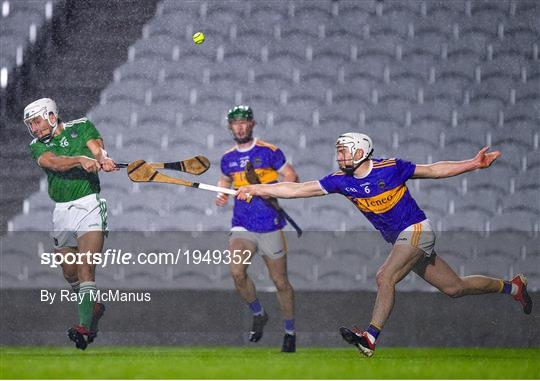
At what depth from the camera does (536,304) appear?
31.8 feet

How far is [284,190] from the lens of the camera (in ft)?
26.4

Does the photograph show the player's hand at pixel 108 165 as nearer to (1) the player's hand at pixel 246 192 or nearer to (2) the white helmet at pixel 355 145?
(1) the player's hand at pixel 246 192

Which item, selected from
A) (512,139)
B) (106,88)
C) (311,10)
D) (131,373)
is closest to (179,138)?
(106,88)

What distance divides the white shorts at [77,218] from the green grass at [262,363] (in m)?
0.83

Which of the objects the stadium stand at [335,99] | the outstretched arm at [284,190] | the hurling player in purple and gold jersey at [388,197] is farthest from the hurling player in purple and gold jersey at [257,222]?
the stadium stand at [335,99]

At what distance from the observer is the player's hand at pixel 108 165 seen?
Result: 26.9ft

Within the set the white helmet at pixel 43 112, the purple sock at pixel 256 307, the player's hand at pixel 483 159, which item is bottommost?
the purple sock at pixel 256 307

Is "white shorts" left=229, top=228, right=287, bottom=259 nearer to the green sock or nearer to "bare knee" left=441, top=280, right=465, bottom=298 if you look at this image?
the green sock

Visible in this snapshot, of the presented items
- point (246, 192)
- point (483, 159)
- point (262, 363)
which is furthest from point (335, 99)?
point (262, 363)

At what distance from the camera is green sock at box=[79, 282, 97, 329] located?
836 cm

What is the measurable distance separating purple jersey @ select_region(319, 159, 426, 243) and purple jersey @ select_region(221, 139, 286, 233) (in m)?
1.02

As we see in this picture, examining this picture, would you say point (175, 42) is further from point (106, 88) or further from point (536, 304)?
point (536, 304)

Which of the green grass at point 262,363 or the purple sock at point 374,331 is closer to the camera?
the green grass at point 262,363

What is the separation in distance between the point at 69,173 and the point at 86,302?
0.91 metres
